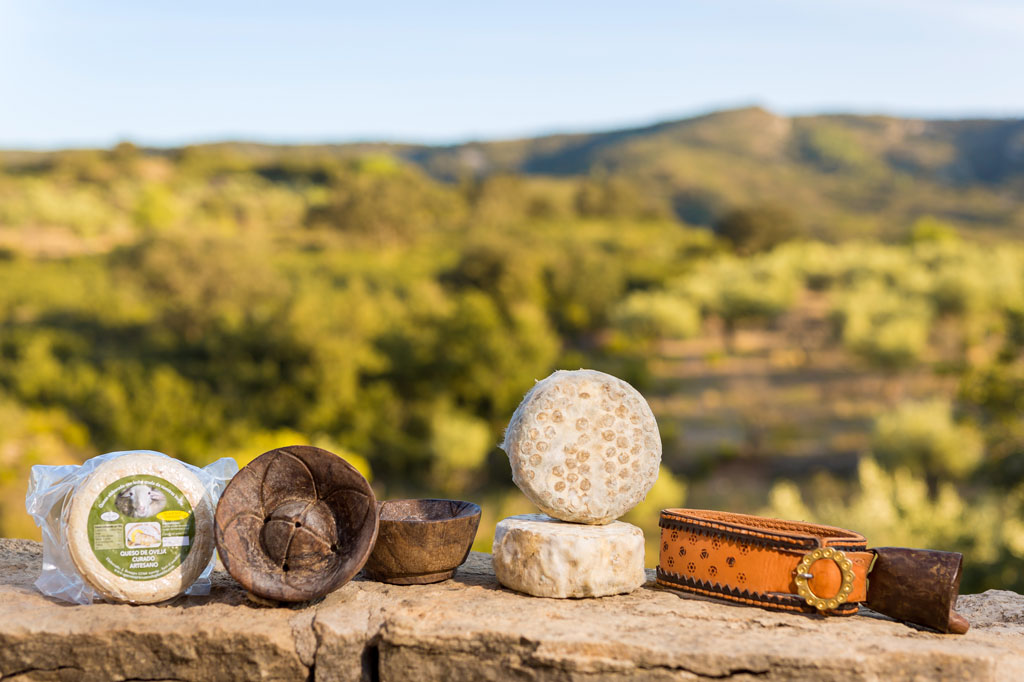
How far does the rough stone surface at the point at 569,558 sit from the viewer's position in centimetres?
260

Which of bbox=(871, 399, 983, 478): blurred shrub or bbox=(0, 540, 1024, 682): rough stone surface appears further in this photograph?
bbox=(871, 399, 983, 478): blurred shrub

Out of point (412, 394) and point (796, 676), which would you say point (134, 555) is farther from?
point (412, 394)

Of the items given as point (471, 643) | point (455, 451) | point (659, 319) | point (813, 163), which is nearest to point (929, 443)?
point (455, 451)

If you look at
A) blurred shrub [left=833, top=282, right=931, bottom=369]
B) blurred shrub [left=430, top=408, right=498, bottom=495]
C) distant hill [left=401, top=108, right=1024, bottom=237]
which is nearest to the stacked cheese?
blurred shrub [left=430, top=408, right=498, bottom=495]

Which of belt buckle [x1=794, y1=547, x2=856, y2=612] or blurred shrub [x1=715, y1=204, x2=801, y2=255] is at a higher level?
blurred shrub [x1=715, y1=204, x2=801, y2=255]

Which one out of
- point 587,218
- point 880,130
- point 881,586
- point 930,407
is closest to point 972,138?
point 880,130

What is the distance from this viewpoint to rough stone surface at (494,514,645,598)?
260 cm

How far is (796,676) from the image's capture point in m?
2.22

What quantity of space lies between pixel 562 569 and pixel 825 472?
17.0m

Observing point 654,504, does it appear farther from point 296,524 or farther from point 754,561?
point 296,524

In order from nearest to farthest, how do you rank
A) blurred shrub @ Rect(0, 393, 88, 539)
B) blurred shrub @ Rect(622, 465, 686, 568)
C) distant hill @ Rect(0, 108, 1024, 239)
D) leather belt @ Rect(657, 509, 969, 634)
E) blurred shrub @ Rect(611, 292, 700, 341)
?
leather belt @ Rect(657, 509, 969, 634)
blurred shrub @ Rect(622, 465, 686, 568)
blurred shrub @ Rect(0, 393, 88, 539)
blurred shrub @ Rect(611, 292, 700, 341)
distant hill @ Rect(0, 108, 1024, 239)

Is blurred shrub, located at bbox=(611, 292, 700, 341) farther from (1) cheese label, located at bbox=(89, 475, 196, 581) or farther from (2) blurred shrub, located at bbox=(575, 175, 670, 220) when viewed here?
(2) blurred shrub, located at bbox=(575, 175, 670, 220)

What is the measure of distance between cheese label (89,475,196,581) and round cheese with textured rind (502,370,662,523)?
3.50ft

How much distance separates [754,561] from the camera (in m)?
2.64
